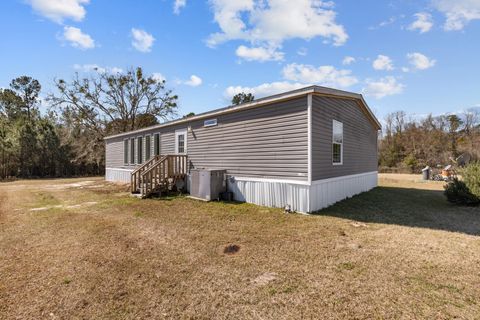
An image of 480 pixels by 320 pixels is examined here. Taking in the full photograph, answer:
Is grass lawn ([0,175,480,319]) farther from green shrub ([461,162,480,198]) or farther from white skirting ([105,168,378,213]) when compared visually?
green shrub ([461,162,480,198])

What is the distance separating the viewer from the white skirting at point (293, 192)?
655 cm

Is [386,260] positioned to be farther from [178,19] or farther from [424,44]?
[178,19]

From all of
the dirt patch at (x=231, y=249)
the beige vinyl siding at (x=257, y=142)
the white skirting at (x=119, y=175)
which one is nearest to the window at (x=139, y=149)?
the white skirting at (x=119, y=175)

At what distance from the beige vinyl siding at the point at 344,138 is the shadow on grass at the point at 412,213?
1.12 meters

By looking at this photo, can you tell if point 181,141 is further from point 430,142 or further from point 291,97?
point 430,142

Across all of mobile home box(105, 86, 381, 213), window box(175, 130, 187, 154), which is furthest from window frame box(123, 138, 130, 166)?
window box(175, 130, 187, 154)

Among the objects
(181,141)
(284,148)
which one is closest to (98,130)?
(181,141)

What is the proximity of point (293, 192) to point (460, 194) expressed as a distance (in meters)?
5.81

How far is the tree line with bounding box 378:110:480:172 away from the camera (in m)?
24.6

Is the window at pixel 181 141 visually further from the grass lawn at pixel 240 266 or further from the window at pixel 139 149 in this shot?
the grass lawn at pixel 240 266

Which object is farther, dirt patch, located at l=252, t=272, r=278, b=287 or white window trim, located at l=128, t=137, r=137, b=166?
white window trim, located at l=128, t=137, r=137, b=166

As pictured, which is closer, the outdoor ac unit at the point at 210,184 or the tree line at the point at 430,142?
the outdoor ac unit at the point at 210,184

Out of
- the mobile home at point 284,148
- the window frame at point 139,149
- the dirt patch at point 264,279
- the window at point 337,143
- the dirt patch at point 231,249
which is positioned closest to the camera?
the dirt patch at point 264,279

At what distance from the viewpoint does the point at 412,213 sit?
6.79m
